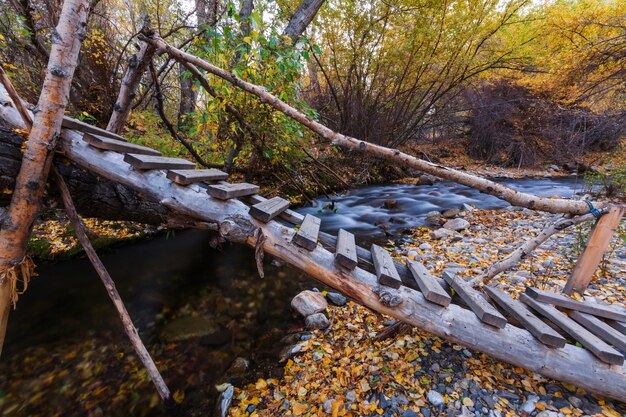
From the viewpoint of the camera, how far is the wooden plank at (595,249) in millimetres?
2441

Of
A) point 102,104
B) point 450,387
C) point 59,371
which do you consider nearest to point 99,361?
point 59,371

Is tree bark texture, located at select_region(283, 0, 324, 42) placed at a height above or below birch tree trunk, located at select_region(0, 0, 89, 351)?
above

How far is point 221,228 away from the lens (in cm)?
218

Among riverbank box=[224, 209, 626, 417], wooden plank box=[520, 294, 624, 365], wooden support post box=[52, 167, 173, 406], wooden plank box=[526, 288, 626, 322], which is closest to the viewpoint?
wooden plank box=[520, 294, 624, 365]

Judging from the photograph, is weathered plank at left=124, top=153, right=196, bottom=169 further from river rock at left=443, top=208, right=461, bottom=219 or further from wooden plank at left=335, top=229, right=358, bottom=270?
river rock at left=443, top=208, right=461, bottom=219

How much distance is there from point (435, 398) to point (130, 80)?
461cm

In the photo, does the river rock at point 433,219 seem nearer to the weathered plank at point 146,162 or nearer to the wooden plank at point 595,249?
the wooden plank at point 595,249

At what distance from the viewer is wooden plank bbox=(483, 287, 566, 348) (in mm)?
1896

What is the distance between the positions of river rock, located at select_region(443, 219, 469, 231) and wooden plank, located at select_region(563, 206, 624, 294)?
2.76 m

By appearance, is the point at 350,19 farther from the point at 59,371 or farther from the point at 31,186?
the point at 59,371

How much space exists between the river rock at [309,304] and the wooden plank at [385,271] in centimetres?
118

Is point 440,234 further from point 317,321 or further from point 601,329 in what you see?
point 317,321

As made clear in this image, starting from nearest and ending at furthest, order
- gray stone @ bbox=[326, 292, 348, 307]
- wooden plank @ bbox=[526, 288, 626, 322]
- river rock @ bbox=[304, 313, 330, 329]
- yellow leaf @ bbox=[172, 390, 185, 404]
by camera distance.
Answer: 1. wooden plank @ bbox=[526, 288, 626, 322]
2. yellow leaf @ bbox=[172, 390, 185, 404]
3. river rock @ bbox=[304, 313, 330, 329]
4. gray stone @ bbox=[326, 292, 348, 307]

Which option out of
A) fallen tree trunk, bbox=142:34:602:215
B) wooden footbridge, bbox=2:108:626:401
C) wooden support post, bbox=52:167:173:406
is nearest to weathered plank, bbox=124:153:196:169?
wooden footbridge, bbox=2:108:626:401
